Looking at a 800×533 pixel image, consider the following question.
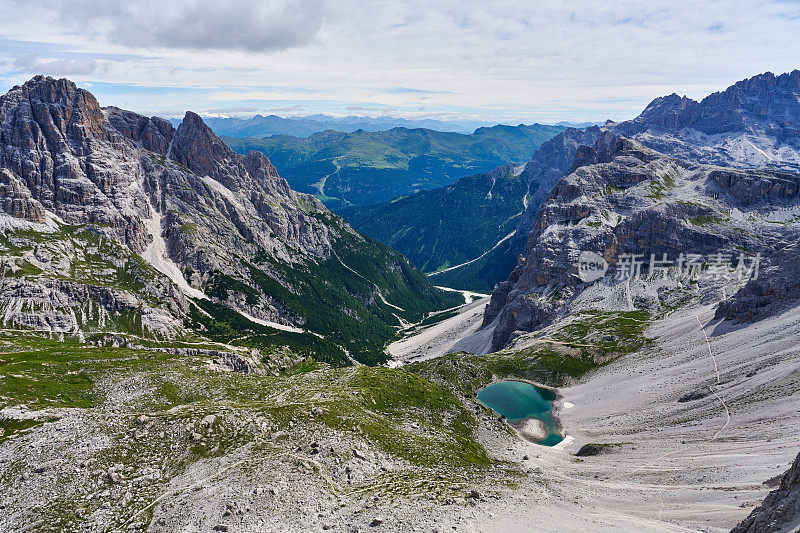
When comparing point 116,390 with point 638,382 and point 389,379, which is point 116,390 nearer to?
point 389,379

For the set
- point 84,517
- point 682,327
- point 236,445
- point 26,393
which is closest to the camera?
point 84,517

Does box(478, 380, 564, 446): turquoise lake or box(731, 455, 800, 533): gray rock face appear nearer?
box(731, 455, 800, 533): gray rock face

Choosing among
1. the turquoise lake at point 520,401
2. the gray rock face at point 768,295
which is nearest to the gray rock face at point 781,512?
the turquoise lake at point 520,401

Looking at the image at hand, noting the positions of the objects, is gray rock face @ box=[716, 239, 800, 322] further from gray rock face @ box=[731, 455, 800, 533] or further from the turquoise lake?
gray rock face @ box=[731, 455, 800, 533]

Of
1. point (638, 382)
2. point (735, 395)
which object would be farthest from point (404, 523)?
point (638, 382)

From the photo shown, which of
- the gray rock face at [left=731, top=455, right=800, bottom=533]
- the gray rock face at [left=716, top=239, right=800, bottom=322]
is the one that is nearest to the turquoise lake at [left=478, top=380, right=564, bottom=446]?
the gray rock face at [left=716, top=239, right=800, bottom=322]
